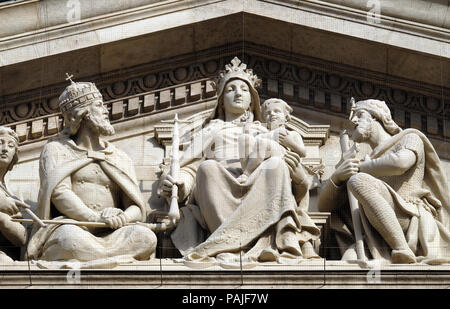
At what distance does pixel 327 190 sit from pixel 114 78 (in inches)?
107

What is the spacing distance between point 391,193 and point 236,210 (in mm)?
1439

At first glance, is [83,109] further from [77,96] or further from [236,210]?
[236,210]

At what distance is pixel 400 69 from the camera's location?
20.9 metres

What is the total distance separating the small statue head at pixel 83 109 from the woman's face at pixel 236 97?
4.13 feet

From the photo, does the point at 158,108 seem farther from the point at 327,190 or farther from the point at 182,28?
the point at 327,190

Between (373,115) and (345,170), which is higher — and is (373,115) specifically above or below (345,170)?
above

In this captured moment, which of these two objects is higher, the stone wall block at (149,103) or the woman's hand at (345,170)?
the stone wall block at (149,103)

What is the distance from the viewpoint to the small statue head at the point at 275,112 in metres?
20.0

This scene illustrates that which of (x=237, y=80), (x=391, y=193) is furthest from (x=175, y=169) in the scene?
(x=391, y=193)

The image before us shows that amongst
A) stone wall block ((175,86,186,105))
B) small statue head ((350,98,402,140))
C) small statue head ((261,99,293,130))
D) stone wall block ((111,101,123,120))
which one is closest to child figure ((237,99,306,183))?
small statue head ((261,99,293,130))

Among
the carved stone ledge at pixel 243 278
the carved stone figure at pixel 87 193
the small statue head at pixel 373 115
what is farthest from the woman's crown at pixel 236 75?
the carved stone ledge at pixel 243 278

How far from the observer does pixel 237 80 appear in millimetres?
20500

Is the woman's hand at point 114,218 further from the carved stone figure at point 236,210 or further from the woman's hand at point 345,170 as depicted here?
the woman's hand at point 345,170

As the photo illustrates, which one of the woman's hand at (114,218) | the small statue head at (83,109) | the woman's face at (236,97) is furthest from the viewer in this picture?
the woman's face at (236,97)
